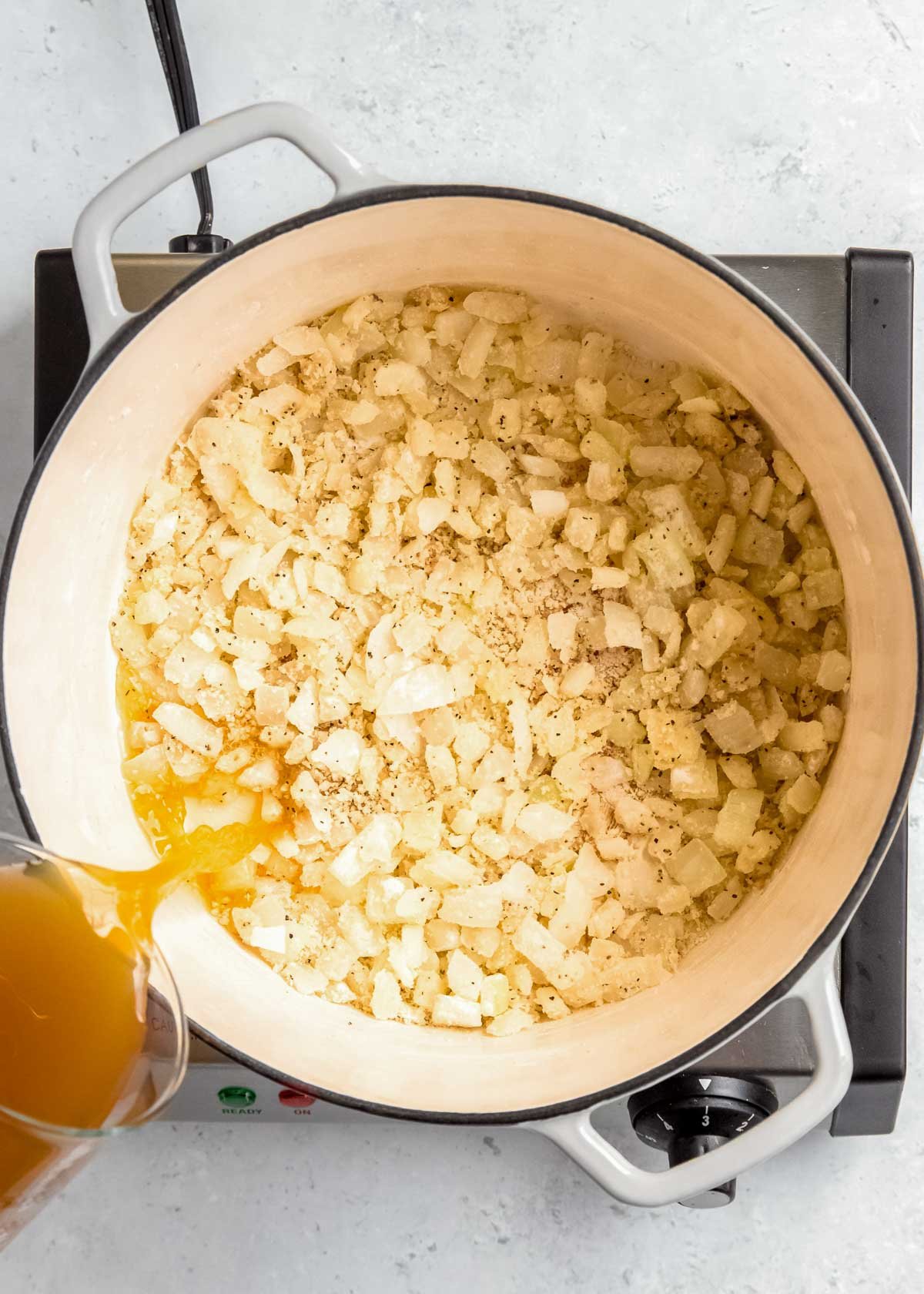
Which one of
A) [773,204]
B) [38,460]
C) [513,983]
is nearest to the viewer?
[38,460]

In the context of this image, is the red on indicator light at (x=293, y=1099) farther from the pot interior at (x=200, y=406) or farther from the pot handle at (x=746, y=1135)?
the pot handle at (x=746, y=1135)

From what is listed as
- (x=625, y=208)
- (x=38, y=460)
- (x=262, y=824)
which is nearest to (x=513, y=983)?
(x=262, y=824)

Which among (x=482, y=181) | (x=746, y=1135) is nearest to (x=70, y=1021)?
(x=746, y=1135)

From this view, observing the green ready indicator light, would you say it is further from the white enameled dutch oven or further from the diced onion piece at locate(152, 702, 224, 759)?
the diced onion piece at locate(152, 702, 224, 759)

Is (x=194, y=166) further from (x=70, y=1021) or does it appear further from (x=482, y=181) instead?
(x=70, y=1021)

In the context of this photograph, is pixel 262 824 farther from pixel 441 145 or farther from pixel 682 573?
pixel 441 145

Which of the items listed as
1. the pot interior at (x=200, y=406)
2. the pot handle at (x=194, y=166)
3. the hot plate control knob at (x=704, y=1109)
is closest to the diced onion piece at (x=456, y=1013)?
the pot interior at (x=200, y=406)

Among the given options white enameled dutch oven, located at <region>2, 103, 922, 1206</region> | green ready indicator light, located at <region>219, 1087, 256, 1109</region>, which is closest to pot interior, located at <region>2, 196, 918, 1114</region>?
white enameled dutch oven, located at <region>2, 103, 922, 1206</region>

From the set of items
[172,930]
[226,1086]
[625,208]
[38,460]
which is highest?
[625,208]
